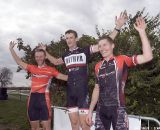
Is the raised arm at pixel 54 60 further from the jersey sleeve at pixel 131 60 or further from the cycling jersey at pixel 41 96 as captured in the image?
the jersey sleeve at pixel 131 60

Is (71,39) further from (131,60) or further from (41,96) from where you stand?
(131,60)

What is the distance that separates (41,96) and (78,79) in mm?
1447

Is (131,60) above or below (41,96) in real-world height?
above

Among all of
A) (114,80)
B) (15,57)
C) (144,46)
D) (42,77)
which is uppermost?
(15,57)

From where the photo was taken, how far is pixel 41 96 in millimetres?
8953

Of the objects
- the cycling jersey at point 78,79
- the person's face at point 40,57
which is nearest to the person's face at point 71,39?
the cycling jersey at point 78,79

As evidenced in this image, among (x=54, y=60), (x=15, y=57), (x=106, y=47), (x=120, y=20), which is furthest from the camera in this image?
(x=15, y=57)

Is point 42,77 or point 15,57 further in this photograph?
point 15,57

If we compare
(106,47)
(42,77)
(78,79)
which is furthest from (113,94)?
(42,77)

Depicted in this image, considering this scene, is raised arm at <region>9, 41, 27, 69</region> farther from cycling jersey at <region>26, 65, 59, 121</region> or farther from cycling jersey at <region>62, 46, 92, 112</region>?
cycling jersey at <region>62, 46, 92, 112</region>

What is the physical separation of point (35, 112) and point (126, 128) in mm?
3344

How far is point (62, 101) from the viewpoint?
12203 millimetres

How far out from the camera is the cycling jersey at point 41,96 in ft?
29.2

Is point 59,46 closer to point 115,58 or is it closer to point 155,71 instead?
point 155,71
